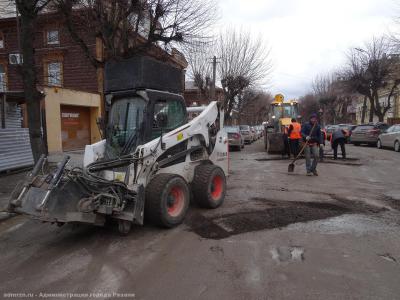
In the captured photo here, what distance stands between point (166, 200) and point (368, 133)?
21.2 metres

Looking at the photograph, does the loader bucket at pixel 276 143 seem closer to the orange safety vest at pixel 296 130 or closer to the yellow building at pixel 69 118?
the orange safety vest at pixel 296 130

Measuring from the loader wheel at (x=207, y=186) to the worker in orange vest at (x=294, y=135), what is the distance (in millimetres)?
7610

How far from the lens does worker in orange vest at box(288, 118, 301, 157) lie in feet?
45.5

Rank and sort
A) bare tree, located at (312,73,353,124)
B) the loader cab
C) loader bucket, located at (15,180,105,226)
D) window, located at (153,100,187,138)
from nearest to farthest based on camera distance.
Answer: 1. loader bucket, located at (15,180,105,226)
2. the loader cab
3. window, located at (153,100,187,138)
4. bare tree, located at (312,73,353,124)

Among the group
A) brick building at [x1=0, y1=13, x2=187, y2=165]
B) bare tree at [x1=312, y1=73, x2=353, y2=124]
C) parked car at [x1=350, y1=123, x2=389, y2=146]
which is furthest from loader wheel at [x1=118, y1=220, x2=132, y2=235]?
bare tree at [x1=312, y1=73, x2=353, y2=124]

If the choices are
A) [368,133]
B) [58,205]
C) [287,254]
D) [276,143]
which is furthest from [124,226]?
[368,133]

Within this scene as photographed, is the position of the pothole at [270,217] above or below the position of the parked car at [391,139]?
below

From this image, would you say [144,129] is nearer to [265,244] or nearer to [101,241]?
[101,241]

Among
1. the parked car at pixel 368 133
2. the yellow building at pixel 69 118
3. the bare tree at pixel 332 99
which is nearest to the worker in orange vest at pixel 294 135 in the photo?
the yellow building at pixel 69 118

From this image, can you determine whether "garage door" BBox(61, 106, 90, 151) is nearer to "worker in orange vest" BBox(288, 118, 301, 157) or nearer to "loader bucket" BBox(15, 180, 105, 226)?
"worker in orange vest" BBox(288, 118, 301, 157)

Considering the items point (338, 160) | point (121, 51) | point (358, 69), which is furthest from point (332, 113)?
point (121, 51)

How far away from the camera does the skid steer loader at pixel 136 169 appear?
4.73 m

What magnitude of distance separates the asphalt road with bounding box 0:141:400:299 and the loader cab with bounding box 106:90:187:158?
4.62 ft

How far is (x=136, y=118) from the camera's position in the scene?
19.3 ft
